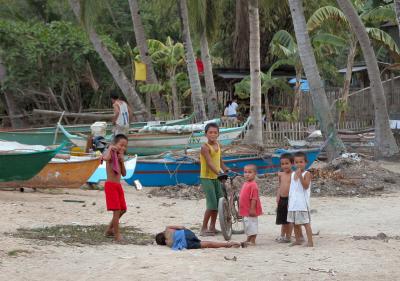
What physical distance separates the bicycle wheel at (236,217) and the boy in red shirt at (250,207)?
728 millimetres

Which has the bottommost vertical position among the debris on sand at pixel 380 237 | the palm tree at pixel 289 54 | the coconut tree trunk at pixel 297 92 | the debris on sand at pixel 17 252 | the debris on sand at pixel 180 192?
the debris on sand at pixel 380 237

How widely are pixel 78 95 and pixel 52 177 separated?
1793 cm

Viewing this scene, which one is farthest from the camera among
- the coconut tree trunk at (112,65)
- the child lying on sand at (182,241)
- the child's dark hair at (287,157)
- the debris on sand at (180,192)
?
the coconut tree trunk at (112,65)

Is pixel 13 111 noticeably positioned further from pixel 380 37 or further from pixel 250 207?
pixel 250 207

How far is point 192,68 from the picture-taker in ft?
72.3

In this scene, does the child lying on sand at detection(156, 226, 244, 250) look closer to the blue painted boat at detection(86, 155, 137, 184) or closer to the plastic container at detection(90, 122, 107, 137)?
the blue painted boat at detection(86, 155, 137, 184)

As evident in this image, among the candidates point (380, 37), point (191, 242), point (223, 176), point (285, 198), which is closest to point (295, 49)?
point (380, 37)

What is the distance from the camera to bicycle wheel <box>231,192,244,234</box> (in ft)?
33.4

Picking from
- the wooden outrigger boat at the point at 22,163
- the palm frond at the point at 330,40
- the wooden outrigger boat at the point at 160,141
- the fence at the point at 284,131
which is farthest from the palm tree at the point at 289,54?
the wooden outrigger boat at the point at 22,163

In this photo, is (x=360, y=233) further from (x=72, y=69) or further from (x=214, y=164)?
(x=72, y=69)

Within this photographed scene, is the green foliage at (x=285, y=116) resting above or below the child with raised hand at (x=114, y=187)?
above

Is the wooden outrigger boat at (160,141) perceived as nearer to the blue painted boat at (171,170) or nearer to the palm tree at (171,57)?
the blue painted boat at (171,170)

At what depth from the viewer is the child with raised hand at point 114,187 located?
362 inches

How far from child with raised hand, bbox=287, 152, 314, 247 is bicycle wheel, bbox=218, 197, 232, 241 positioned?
0.91m
